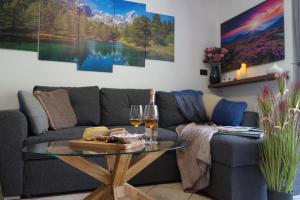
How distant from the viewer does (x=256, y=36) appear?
9.45 ft

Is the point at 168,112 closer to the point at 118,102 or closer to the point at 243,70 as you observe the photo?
the point at 118,102

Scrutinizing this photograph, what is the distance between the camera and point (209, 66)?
358 cm

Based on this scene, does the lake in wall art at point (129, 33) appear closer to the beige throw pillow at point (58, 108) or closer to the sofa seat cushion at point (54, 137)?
the beige throw pillow at point (58, 108)

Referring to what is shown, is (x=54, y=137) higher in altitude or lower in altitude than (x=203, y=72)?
lower

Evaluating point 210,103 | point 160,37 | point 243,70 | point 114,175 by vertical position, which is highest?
point 160,37

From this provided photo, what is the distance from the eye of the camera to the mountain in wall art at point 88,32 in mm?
2680

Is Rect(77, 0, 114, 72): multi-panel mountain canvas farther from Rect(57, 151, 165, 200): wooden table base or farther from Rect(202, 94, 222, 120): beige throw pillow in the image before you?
Rect(57, 151, 165, 200): wooden table base

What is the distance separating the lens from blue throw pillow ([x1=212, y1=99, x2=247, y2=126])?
2547 millimetres

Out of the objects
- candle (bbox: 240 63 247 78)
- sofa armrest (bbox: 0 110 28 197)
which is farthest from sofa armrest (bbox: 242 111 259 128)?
sofa armrest (bbox: 0 110 28 197)

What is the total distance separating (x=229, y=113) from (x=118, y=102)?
118 centimetres

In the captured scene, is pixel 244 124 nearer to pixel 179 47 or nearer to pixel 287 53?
pixel 287 53

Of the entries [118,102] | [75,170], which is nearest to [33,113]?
[75,170]

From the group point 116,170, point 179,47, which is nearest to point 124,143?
point 116,170

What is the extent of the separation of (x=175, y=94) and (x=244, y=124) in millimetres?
856
